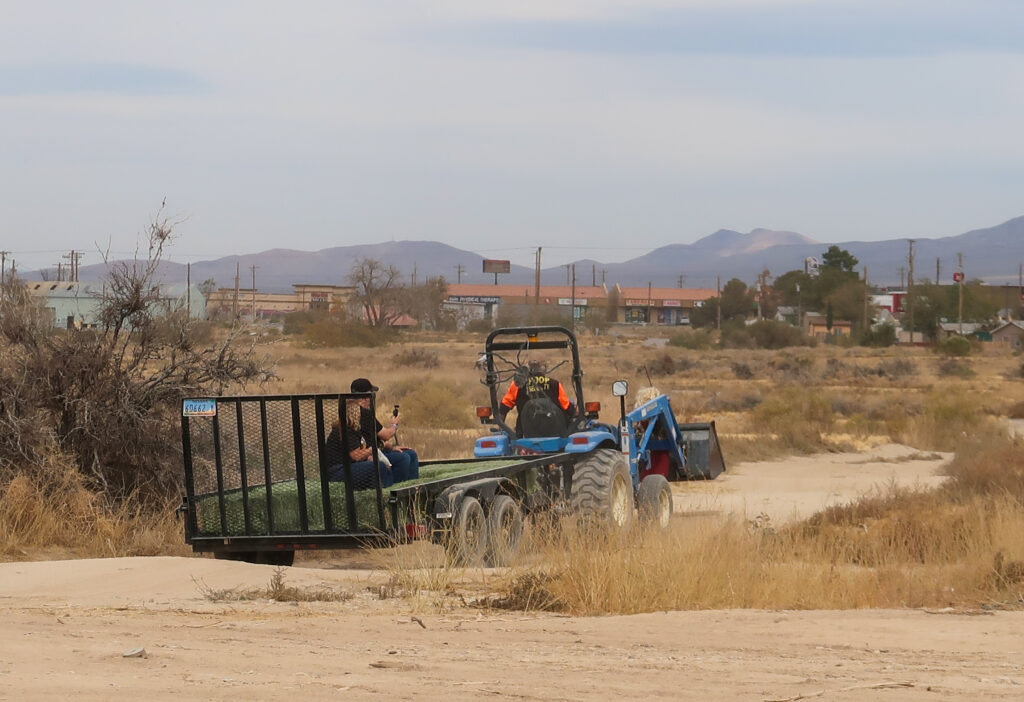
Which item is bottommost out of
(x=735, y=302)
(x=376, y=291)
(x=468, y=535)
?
(x=735, y=302)

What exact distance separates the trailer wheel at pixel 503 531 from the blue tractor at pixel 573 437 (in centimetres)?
66

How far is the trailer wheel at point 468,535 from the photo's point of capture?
10.8 meters

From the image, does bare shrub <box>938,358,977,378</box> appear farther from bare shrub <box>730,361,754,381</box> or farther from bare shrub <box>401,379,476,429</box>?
bare shrub <box>401,379,476,429</box>

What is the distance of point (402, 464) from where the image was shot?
11.8 meters

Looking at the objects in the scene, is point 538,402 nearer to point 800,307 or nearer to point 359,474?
point 359,474

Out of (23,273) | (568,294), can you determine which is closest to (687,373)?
(23,273)

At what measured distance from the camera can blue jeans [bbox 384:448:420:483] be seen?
38.3 ft

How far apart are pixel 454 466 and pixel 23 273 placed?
21.7 feet

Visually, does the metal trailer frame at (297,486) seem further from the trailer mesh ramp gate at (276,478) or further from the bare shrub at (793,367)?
the bare shrub at (793,367)

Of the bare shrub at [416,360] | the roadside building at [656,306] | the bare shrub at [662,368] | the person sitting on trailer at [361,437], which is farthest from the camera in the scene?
the roadside building at [656,306]

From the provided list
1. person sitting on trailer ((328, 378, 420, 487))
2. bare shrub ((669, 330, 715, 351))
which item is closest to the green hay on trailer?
person sitting on trailer ((328, 378, 420, 487))

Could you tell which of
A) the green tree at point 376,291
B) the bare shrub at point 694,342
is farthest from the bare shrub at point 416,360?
the green tree at point 376,291

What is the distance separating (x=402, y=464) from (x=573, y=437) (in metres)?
2.56

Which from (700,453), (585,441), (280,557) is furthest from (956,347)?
(280,557)
